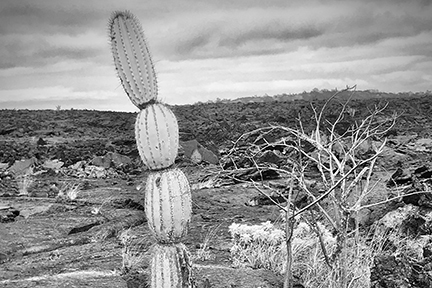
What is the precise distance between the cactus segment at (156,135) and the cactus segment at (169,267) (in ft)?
2.37

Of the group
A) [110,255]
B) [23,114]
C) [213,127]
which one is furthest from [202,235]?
[23,114]

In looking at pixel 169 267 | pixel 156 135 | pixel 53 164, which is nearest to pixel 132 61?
pixel 156 135

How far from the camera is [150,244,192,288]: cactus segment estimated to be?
464 cm

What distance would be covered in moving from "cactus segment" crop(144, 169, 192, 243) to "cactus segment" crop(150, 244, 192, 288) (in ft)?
0.28

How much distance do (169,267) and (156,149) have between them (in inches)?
40.1

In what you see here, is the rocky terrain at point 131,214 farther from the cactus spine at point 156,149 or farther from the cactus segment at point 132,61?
the cactus segment at point 132,61

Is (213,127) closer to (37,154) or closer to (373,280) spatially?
(37,154)

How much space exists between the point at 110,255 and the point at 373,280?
3568 millimetres

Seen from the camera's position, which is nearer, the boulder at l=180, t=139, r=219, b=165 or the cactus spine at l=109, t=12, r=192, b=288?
the cactus spine at l=109, t=12, r=192, b=288

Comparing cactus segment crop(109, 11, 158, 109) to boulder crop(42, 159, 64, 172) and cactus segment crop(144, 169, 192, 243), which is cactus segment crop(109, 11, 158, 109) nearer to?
cactus segment crop(144, 169, 192, 243)

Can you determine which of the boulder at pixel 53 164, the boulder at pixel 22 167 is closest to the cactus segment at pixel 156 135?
the boulder at pixel 22 167

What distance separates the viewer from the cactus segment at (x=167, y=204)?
4.50 metres

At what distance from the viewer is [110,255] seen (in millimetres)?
7270

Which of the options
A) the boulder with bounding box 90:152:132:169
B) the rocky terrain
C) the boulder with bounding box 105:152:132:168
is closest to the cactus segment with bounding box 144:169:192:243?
the rocky terrain
